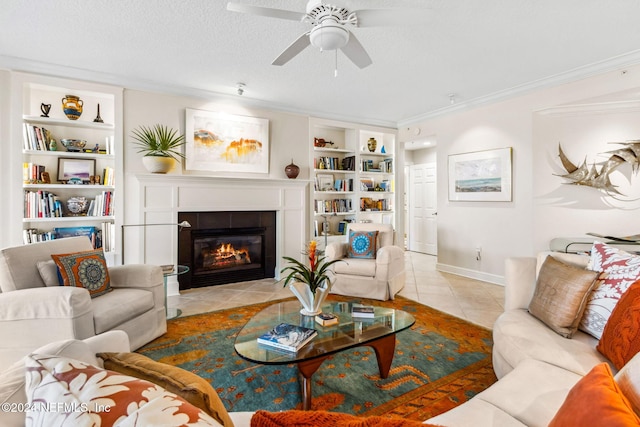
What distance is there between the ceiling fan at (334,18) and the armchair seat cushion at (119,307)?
2100mm

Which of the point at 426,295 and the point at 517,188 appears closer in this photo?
the point at 426,295

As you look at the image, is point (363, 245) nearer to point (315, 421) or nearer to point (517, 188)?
point (517, 188)

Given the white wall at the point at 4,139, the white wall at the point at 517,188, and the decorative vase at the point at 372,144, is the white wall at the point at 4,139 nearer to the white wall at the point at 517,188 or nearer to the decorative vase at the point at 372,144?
the decorative vase at the point at 372,144

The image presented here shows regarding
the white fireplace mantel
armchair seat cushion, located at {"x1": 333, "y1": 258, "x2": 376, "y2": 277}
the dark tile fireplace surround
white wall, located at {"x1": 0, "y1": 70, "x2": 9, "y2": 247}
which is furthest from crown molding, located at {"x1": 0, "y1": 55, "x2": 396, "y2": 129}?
armchair seat cushion, located at {"x1": 333, "y1": 258, "x2": 376, "y2": 277}

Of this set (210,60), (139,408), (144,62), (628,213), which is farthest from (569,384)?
(144,62)

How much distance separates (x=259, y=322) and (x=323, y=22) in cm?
205

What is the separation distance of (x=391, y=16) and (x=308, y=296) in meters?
1.88

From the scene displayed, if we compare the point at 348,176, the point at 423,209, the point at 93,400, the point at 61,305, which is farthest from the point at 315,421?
the point at 423,209

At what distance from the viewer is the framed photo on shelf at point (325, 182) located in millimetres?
5199

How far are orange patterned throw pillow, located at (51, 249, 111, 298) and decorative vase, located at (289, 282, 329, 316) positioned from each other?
150 cm

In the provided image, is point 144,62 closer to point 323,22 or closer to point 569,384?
point 323,22

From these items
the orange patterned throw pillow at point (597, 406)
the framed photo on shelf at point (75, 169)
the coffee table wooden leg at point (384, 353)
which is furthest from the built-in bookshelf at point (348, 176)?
the orange patterned throw pillow at point (597, 406)

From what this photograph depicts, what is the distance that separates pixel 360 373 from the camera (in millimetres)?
2000

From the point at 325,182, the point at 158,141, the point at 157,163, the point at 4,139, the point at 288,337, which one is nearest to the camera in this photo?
the point at 288,337
